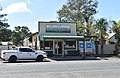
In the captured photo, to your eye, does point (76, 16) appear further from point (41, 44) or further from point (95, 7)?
point (41, 44)

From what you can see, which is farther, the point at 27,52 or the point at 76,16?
the point at 76,16

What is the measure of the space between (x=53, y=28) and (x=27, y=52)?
11.1 meters

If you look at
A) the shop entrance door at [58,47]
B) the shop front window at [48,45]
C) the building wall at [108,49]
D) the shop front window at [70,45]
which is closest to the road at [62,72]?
the shop front window at [48,45]

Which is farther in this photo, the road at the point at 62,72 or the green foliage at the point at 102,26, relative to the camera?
the green foliage at the point at 102,26

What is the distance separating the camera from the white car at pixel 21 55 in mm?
33875

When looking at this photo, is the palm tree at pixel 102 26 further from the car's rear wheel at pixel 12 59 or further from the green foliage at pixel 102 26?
the car's rear wheel at pixel 12 59

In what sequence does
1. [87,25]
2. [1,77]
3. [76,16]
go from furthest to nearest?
[76,16], [87,25], [1,77]

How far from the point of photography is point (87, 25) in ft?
202

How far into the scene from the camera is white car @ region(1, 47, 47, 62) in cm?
3388

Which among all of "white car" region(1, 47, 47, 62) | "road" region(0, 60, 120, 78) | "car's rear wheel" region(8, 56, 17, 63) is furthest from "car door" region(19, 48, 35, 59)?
"road" region(0, 60, 120, 78)

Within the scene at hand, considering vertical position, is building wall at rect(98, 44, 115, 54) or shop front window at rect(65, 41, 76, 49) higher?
shop front window at rect(65, 41, 76, 49)

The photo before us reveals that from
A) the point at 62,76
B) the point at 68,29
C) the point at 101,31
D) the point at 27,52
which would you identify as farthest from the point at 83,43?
the point at 62,76

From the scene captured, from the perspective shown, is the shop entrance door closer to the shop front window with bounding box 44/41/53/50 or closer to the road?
the shop front window with bounding box 44/41/53/50

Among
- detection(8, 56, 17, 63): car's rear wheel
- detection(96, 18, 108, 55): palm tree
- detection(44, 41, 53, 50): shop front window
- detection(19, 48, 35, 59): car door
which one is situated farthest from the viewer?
detection(96, 18, 108, 55): palm tree
